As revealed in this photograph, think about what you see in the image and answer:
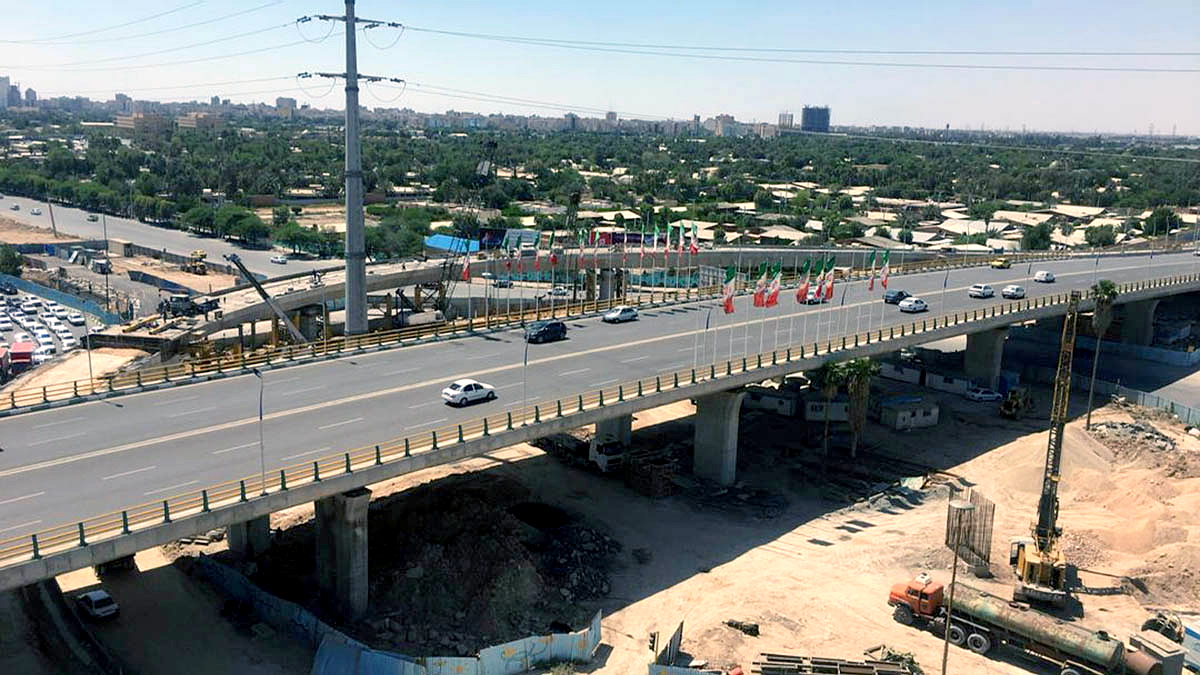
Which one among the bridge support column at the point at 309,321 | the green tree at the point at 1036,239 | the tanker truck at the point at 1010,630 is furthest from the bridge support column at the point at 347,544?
the green tree at the point at 1036,239

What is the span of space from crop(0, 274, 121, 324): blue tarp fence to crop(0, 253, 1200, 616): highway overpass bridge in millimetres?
54829

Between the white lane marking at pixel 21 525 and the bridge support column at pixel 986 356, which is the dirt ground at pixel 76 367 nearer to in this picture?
the white lane marking at pixel 21 525

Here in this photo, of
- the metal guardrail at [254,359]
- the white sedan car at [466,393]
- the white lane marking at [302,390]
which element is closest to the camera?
the white sedan car at [466,393]

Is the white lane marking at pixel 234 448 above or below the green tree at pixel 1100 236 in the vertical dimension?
below

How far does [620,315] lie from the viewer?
221 ft

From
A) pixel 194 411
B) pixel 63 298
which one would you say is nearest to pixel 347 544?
pixel 194 411

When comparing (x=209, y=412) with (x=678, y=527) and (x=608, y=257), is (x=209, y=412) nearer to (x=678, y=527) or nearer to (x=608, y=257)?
(x=678, y=527)

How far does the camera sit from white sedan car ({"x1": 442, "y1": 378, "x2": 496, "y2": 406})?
150 ft

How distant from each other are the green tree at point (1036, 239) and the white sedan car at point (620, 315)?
327 feet

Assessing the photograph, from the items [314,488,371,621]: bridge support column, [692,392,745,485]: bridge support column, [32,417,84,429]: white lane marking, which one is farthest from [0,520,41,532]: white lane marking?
[692,392,745,485]: bridge support column

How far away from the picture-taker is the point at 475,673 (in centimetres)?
Result: 3550

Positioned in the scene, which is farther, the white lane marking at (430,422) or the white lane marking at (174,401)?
the white lane marking at (174,401)

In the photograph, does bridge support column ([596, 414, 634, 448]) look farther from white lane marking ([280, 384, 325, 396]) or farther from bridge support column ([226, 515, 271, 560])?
bridge support column ([226, 515, 271, 560])

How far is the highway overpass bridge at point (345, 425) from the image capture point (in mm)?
33031
